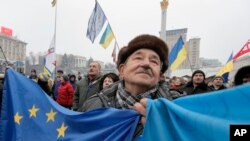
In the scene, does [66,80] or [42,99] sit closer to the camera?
[42,99]

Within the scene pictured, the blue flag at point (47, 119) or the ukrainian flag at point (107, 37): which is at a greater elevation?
the ukrainian flag at point (107, 37)

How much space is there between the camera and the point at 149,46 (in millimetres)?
2277

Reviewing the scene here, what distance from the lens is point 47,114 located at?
2885 mm

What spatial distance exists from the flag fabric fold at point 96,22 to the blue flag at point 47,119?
358 inches

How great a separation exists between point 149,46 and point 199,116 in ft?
2.13

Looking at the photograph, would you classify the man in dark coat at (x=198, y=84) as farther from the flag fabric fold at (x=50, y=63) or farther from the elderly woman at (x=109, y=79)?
the flag fabric fold at (x=50, y=63)

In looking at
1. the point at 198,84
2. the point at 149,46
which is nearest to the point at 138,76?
the point at 149,46

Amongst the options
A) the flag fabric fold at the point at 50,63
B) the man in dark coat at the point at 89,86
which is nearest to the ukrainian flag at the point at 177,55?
the man in dark coat at the point at 89,86

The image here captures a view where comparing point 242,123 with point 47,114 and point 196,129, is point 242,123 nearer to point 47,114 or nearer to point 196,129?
point 196,129

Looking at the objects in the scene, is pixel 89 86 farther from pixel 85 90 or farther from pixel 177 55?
pixel 177 55

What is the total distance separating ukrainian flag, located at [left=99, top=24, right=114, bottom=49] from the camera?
12.3 metres

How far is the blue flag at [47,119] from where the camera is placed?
214cm

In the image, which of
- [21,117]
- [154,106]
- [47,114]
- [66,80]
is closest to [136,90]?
[154,106]

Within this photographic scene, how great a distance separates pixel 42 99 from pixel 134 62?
3.73ft
